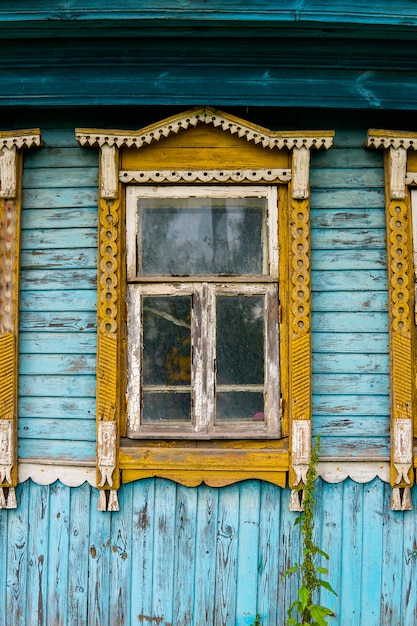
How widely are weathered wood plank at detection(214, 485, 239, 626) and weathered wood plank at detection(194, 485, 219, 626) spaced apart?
0.03m

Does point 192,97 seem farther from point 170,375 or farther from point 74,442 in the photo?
point 74,442

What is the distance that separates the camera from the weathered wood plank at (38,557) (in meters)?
3.69

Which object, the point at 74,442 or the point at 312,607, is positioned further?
the point at 74,442

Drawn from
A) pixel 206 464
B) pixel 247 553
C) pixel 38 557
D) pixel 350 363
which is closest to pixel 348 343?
pixel 350 363

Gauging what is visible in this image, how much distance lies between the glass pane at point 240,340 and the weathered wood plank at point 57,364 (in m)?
0.73

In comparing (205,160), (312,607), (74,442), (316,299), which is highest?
(205,160)

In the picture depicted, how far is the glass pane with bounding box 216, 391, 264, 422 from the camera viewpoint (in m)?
3.67

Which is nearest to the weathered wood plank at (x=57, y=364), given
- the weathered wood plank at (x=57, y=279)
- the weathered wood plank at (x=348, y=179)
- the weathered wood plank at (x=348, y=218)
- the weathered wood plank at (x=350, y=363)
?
the weathered wood plank at (x=57, y=279)

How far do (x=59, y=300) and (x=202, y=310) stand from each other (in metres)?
0.81

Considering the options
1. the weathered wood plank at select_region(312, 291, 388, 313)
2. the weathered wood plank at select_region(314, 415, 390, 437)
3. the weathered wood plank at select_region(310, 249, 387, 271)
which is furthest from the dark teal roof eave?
the weathered wood plank at select_region(314, 415, 390, 437)

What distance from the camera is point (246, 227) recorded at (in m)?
3.72

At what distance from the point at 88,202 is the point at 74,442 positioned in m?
1.35

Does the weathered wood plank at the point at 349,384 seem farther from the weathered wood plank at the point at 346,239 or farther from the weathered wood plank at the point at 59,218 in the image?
the weathered wood plank at the point at 59,218

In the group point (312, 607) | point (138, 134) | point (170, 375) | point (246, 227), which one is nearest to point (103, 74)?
point (138, 134)
